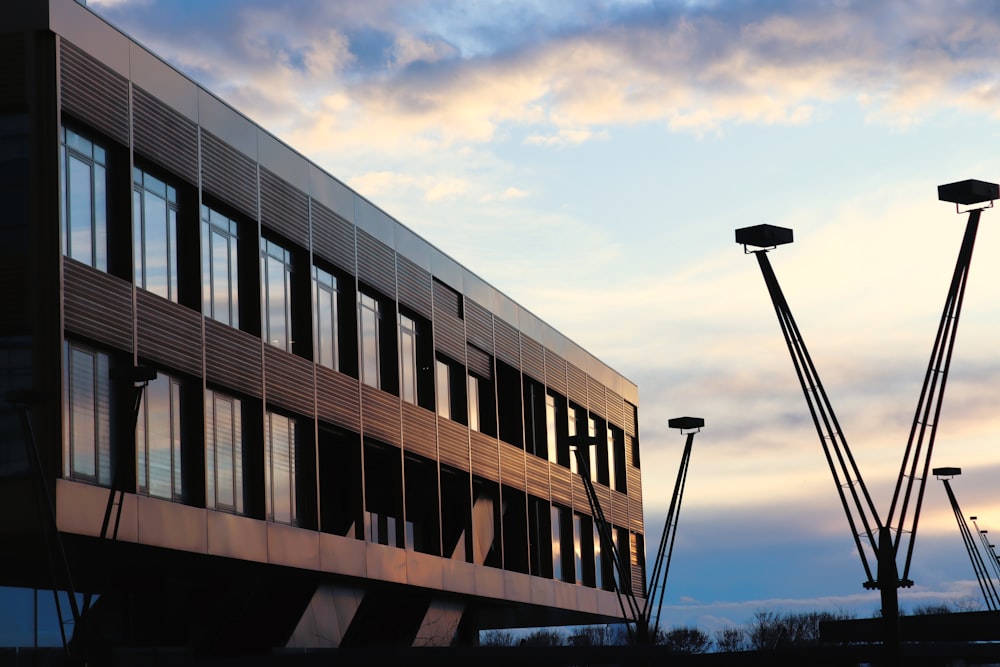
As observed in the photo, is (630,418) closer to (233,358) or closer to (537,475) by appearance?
(537,475)

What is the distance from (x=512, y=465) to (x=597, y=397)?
15003 millimetres

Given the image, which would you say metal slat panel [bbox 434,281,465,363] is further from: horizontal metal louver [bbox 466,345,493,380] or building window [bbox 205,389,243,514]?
building window [bbox 205,389,243,514]

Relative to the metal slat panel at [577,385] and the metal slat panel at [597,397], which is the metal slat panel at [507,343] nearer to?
the metal slat panel at [577,385]

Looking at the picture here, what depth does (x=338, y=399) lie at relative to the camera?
140 ft

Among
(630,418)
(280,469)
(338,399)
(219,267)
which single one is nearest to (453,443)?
(338,399)

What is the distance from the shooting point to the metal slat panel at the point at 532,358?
61.2 meters

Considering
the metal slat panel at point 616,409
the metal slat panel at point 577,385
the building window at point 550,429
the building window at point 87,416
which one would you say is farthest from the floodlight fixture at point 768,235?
the metal slat panel at point 616,409

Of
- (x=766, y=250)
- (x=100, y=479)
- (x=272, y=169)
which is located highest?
(x=272, y=169)

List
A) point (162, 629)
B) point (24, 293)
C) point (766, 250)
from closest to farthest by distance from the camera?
point (24, 293) < point (766, 250) < point (162, 629)

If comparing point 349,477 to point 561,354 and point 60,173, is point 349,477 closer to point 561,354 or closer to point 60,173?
point 60,173

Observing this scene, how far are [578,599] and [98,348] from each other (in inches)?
1465

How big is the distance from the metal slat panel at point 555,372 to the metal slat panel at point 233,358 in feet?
89.3

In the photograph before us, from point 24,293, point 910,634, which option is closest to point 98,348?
point 24,293

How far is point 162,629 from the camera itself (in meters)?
38.6
